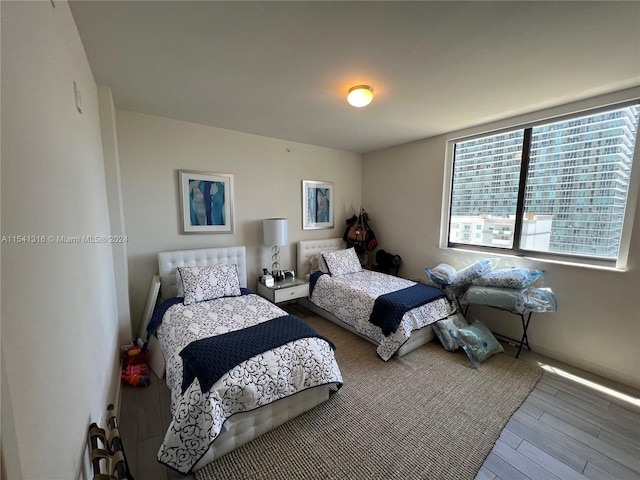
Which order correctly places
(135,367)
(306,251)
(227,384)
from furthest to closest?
(306,251) < (135,367) < (227,384)

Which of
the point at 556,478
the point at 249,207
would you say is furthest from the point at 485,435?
the point at 249,207

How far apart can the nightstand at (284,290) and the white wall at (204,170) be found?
340 millimetres

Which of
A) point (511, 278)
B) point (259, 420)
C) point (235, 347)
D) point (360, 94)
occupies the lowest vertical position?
point (259, 420)

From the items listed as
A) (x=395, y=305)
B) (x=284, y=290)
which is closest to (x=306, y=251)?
(x=284, y=290)

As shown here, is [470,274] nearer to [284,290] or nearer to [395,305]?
[395,305]

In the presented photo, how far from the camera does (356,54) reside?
1675 mm

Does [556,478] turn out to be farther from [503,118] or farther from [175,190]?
[175,190]

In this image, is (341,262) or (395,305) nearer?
(395,305)

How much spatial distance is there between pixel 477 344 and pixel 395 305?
0.93 metres

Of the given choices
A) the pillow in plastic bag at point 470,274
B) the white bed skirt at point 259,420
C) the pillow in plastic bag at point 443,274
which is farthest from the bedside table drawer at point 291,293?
the pillow in plastic bag at point 470,274

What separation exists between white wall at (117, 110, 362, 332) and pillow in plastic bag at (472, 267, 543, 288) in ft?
7.93

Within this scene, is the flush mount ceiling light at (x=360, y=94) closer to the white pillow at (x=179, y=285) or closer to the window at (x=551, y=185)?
the window at (x=551, y=185)

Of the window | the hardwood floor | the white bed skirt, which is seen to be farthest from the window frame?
the white bed skirt

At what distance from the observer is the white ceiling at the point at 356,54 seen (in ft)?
4.39
